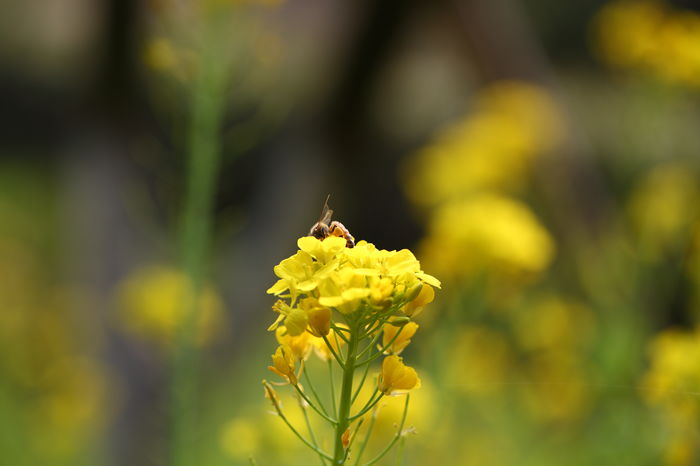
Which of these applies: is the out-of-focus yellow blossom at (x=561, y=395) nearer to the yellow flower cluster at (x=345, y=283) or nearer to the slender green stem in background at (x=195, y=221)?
the slender green stem in background at (x=195, y=221)

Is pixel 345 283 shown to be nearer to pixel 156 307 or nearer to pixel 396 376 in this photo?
pixel 396 376

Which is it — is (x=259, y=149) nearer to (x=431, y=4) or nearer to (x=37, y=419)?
(x=431, y=4)

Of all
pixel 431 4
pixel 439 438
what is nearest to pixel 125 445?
Answer: pixel 439 438

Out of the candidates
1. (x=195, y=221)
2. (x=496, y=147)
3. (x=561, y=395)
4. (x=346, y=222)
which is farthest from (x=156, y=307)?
(x=346, y=222)

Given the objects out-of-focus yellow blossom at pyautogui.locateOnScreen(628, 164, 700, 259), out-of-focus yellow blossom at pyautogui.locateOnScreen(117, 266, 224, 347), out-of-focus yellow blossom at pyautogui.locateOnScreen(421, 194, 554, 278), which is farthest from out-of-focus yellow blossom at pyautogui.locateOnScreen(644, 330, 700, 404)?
out-of-focus yellow blossom at pyautogui.locateOnScreen(117, 266, 224, 347)

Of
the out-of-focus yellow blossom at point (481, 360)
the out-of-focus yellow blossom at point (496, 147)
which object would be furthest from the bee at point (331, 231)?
the out-of-focus yellow blossom at point (496, 147)

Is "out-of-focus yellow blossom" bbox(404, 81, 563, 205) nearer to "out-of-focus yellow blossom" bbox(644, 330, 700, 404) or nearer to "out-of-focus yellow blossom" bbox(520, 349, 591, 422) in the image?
"out-of-focus yellow blossom" bbox(520, 349, 591, 422)
